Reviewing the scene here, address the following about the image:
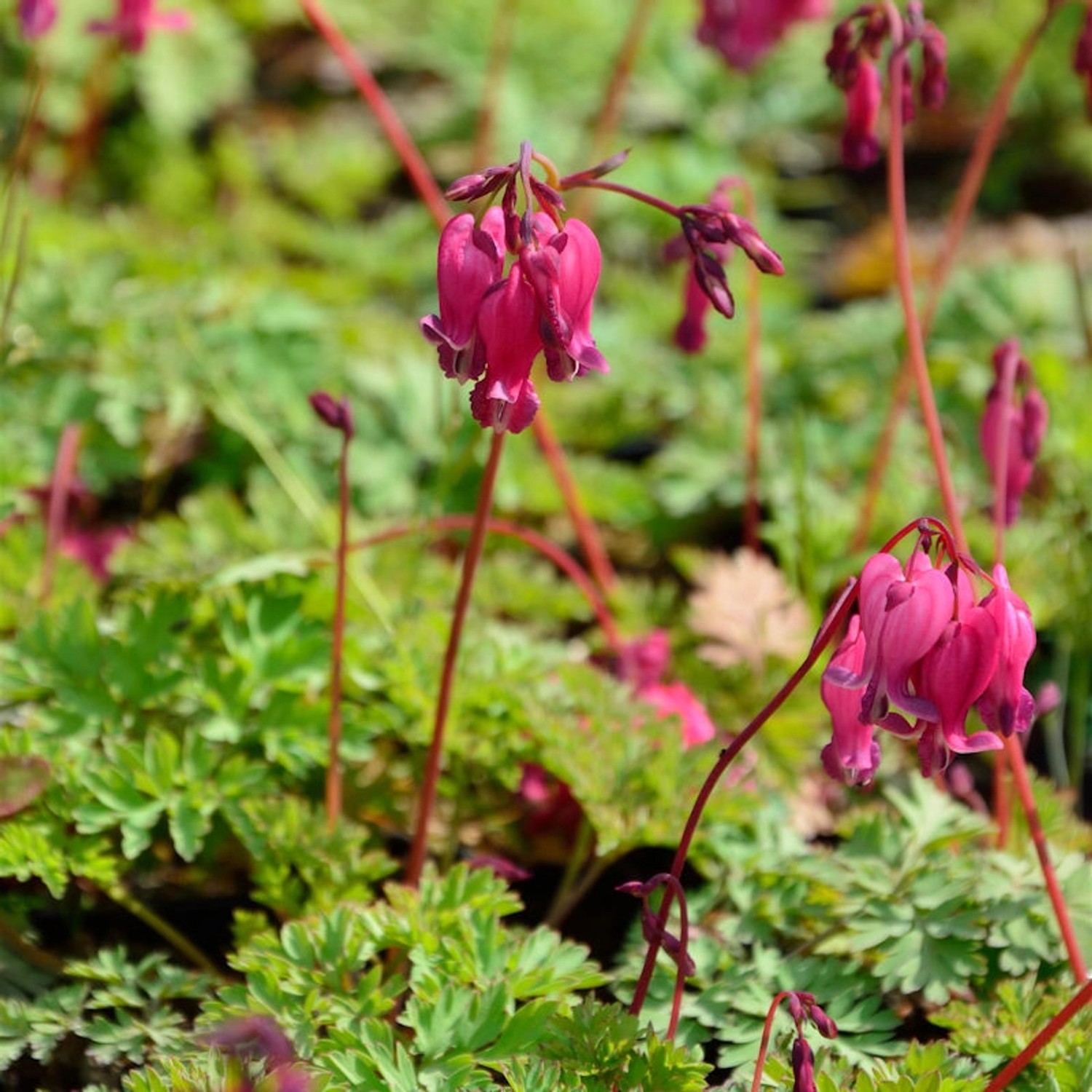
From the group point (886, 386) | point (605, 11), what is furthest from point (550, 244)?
point (605, 11)

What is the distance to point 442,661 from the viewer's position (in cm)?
271

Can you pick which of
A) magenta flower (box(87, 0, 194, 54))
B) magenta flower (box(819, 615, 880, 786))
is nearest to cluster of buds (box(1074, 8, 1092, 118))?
magenta flower (box(819, 615, 880, 786))

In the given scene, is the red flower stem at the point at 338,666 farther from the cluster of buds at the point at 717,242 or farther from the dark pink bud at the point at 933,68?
the dark pink bud at the point at 933,68

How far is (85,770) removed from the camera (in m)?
2.38

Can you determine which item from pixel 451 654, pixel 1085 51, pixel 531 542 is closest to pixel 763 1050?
pixel 451 654

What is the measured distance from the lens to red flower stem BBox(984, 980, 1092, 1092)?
1906 mm

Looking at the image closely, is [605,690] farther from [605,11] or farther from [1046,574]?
[605,11]

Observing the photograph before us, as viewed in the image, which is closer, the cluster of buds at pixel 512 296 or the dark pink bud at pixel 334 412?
the cluster of buds at pixel 512 296

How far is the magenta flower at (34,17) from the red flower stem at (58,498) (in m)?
0.89

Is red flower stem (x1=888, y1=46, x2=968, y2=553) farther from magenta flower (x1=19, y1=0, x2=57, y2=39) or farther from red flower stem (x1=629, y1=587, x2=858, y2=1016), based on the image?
magenta flower (x1=19, y1=0, x2=57, y2=39)

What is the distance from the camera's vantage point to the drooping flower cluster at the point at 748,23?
371 centimetres

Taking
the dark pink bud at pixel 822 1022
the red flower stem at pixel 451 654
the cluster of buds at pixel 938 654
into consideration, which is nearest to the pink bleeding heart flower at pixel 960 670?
the cluster of buds at pixel 938 654

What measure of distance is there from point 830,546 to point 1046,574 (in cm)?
50

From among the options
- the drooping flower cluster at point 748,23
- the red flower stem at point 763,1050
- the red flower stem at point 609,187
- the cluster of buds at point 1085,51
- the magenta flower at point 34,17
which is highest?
the drooping flower cluster at point 748,23
